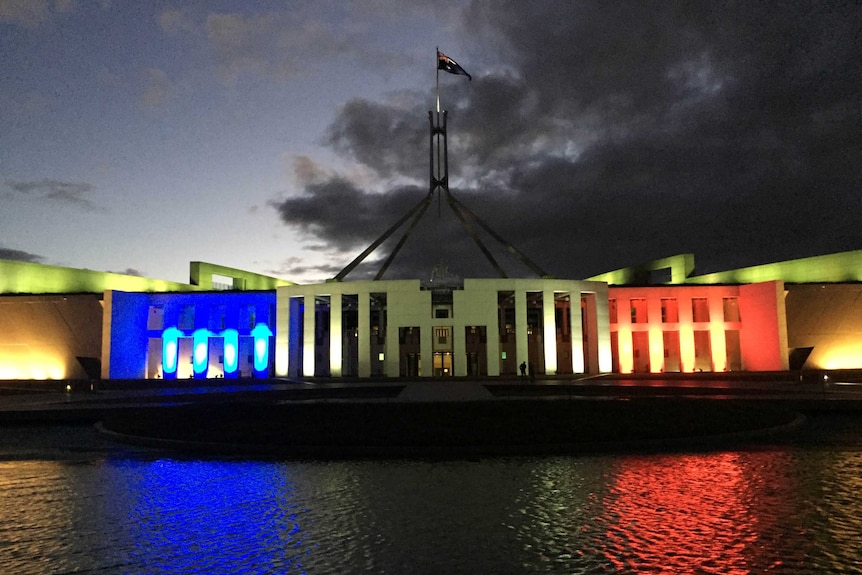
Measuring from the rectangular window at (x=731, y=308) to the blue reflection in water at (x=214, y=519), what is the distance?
162 feet

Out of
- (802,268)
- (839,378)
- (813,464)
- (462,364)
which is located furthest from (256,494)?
(802,268)

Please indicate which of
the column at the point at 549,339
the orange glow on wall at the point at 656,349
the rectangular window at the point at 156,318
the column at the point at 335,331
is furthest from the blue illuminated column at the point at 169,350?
the orange glow on wall at the point at 656,349

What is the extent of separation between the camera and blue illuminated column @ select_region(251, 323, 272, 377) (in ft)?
171

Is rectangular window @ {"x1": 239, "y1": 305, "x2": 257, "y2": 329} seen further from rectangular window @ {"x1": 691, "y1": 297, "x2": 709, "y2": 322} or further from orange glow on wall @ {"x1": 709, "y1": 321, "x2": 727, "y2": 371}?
orange glow on wall @ {"x1": 709, "y1": 321, "x2": 727, "y2": 371}

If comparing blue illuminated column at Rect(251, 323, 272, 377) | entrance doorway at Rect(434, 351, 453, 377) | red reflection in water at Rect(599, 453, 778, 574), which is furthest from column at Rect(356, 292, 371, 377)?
red reflection in water at Rect(599, 453, 778, 574)

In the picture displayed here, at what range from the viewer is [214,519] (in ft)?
26.0

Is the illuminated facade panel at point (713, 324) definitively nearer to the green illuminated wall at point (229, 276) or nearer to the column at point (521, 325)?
the column at point (521, 325)

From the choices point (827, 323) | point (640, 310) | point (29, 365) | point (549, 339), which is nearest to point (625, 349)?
point (640, 310)

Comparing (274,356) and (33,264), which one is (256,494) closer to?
(274,356)

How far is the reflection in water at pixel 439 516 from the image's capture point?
6.25 metres

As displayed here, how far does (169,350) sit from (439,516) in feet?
161

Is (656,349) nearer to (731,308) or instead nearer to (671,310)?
(671,310)

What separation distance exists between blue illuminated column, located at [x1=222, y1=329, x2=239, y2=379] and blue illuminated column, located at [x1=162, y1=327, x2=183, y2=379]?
3.93m

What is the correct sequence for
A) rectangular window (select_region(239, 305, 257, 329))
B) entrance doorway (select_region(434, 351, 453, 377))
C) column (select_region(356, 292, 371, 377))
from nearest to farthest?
column (select_region(356, 292, 371, 377)), entrance doorway (select_region(434, 351, 453, 377)), rectangular window (select_region(239, 305, 257, 329))
